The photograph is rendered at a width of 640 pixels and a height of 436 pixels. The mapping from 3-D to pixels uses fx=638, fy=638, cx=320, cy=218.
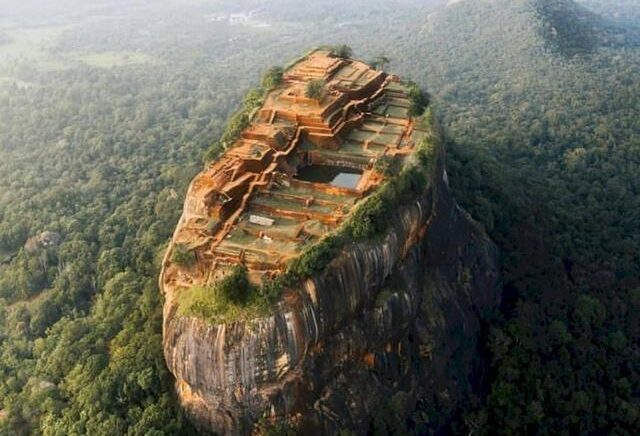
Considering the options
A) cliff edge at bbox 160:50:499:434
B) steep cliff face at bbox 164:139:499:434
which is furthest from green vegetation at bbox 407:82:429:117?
steep cliff face at bbox 164:139:499:434

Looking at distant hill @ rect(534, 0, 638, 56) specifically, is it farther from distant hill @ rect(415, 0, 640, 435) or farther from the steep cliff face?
the steep cliff face

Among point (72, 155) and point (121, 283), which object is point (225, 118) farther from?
point (121, 283)

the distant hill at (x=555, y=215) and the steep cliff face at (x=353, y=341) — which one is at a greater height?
the steep cliff face at (x=353, y=341)

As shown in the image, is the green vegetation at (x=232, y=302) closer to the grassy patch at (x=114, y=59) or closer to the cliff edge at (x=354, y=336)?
the cliff edge at (x=354, y=336)

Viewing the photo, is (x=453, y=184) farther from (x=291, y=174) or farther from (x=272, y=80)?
(x=291, y=174)

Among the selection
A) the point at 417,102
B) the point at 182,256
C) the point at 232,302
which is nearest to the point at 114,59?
the point at 417,102

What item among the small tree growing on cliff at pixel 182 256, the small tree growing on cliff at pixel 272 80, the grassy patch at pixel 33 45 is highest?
the small tree growing on cliff at pixel 272 80

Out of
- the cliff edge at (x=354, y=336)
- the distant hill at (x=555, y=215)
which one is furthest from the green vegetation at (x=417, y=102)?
the distant hill at (x=555, y=215)

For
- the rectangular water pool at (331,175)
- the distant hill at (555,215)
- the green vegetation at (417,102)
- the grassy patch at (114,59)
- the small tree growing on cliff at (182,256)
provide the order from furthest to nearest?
the grassy patch at (114,59), the green vegetation at (417,102), the distant hill at (555,215), the rectangular water pool at (331,175), the small tree growing on cliff at (182,256)
